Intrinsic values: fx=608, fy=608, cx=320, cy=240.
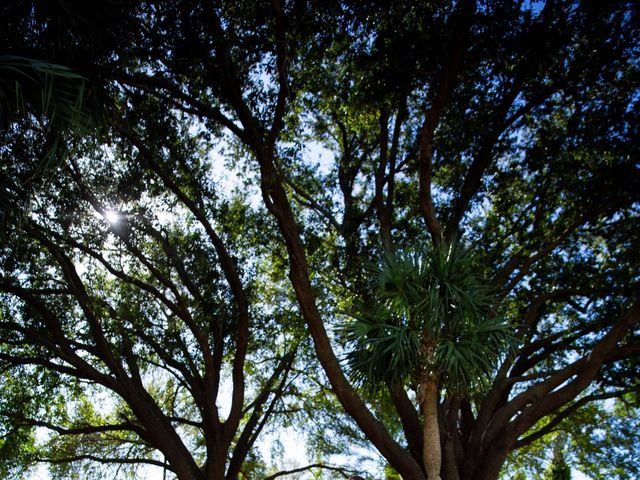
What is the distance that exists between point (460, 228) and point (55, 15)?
8.40 metres

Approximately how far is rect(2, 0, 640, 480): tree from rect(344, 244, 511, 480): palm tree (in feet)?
1.71

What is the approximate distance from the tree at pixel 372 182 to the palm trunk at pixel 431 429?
26.6 inches

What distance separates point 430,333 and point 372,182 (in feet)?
19.5

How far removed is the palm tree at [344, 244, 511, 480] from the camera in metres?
8.22

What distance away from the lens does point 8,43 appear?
7.52 meters

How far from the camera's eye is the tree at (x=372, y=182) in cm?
937

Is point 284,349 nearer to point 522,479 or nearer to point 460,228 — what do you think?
point 460,228

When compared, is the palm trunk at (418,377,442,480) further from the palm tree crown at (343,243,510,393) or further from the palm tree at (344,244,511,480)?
the palm tree crown at (343,243,510,393)

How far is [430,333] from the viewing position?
27.6ft

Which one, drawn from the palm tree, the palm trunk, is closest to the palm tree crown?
the palm tree

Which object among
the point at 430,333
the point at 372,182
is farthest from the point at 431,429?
the point at 372,182

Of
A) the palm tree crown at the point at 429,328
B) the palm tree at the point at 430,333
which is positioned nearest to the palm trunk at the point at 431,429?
the palm tree at the point at 430,333

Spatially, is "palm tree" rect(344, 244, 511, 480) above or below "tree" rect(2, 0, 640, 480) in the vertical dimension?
below

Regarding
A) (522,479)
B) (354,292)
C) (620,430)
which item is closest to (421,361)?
(354,292)
